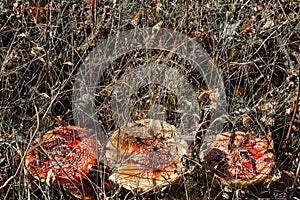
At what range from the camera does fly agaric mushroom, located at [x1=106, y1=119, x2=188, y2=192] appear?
2100mm

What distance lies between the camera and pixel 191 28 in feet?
9.44

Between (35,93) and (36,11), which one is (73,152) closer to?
(35,93)

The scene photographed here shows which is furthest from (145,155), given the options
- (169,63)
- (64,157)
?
(169,63)

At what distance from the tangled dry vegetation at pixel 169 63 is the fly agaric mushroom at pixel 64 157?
9 cm

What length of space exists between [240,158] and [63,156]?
0.83 metres

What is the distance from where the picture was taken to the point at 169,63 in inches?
112

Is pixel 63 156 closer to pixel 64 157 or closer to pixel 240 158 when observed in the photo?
pixel 64 157

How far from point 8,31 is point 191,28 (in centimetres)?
112

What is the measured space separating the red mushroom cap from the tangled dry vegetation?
3.7 inches

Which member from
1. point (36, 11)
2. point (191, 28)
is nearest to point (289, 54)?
point (191, 28)

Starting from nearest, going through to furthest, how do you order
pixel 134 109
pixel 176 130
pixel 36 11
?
pixel 176 130 → pixel 134 109 → pixel 36 11

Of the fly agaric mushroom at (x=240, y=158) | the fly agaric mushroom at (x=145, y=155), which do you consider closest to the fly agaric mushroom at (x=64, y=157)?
the fly agaric mushroom at (x=145, y=155)

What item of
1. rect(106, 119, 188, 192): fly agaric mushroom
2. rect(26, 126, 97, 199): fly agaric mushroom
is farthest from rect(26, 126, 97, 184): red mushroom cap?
rect(106, 119, 188, 192): fly agaric mushroom

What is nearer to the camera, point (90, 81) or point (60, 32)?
point (90, 81)
